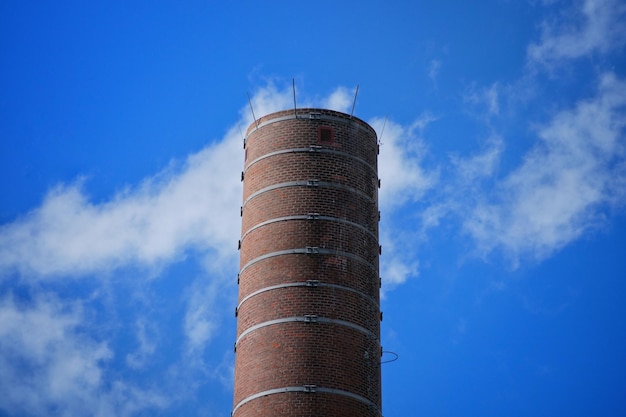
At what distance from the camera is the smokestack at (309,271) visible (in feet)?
131

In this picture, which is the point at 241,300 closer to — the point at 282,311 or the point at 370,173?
the point at 282,311

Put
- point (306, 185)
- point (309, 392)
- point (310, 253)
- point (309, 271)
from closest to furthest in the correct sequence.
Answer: point (309, 392)
point (309, 271)
point (310, 253)
point (306, 185)

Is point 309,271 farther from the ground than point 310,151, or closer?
closer

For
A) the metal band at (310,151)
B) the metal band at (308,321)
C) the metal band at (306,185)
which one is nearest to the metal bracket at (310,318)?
the metal band at (308,321)

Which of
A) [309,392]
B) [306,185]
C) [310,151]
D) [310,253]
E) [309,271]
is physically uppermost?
[310,151]

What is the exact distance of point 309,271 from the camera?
4109 cm

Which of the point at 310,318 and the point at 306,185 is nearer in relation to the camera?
the point at 310,318

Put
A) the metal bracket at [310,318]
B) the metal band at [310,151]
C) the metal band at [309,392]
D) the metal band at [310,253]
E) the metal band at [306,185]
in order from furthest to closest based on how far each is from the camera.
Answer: the metal band at [310,151] → the metal band at [306,185] → the metal band at [310,253] → the metal bracket at [310,318] → the metal band at [309,392]

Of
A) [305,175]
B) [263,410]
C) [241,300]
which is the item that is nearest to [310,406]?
[263,410]

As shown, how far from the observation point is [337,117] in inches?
1714

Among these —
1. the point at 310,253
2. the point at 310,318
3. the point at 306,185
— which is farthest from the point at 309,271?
the point at 306,185

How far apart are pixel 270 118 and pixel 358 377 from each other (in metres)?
8.89

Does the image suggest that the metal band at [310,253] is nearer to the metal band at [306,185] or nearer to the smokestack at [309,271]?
the smokestack at [309,271]

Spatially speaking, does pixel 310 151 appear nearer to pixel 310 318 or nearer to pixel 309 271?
pixel 309 271
